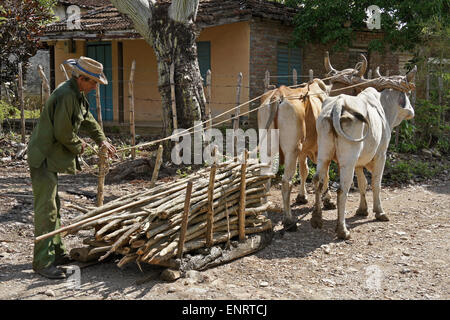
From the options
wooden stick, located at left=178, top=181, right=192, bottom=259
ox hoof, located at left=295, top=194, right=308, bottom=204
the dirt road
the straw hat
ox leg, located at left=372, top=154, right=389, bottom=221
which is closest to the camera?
the dirt road

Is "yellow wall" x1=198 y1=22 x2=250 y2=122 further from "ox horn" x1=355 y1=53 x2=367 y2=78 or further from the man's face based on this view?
the man's face

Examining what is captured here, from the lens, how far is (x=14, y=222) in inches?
240

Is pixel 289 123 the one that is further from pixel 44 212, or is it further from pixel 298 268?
pixel 44 212

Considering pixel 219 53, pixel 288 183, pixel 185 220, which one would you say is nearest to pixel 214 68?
pixel 219 53

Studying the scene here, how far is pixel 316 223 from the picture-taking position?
6.02 metres

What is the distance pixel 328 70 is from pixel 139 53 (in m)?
8.60

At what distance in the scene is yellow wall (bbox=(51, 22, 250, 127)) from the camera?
489 inches

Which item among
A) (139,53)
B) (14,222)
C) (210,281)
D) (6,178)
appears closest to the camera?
(210,281)

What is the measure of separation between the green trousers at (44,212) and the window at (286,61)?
31.0 feet

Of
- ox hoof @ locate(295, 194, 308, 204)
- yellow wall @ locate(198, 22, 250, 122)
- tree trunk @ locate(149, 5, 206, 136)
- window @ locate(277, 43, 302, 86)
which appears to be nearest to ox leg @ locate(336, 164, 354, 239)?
ox hoof @ locate(295, 194, 308, 204)

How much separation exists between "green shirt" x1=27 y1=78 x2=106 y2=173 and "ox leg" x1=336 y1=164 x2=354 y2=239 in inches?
114

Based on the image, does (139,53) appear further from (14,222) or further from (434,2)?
(14,222)

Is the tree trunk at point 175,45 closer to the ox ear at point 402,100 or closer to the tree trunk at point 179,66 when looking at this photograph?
the tree trunk at point 179,66
